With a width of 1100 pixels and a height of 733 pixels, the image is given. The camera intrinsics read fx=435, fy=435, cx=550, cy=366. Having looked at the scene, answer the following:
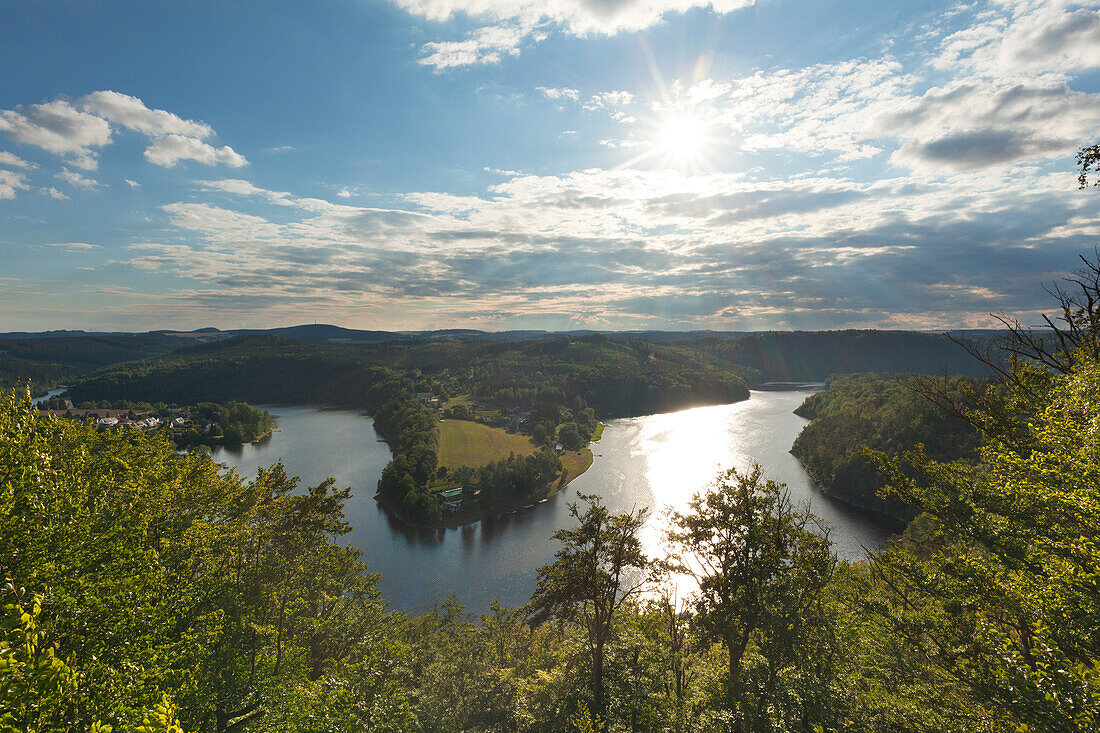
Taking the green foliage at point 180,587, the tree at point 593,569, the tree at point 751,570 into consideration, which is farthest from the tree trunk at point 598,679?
the green foliage at point 180,587

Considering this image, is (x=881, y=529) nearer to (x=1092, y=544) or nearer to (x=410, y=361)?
(x=1092, y=544)

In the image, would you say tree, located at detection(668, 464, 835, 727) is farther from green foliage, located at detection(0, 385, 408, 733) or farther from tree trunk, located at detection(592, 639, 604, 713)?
green foliage, located at detection(0, 385, 408, 733)

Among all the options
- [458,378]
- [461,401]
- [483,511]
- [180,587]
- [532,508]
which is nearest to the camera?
[180,587]

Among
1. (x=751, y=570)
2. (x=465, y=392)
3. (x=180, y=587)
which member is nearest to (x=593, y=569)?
(x=751, y=570)

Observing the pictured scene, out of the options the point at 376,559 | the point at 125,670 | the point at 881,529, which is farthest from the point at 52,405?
the point at 881,529

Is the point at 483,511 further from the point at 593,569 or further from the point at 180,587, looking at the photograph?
the point at 180,587

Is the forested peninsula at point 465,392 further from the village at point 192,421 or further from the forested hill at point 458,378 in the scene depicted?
the village at point 192,421
